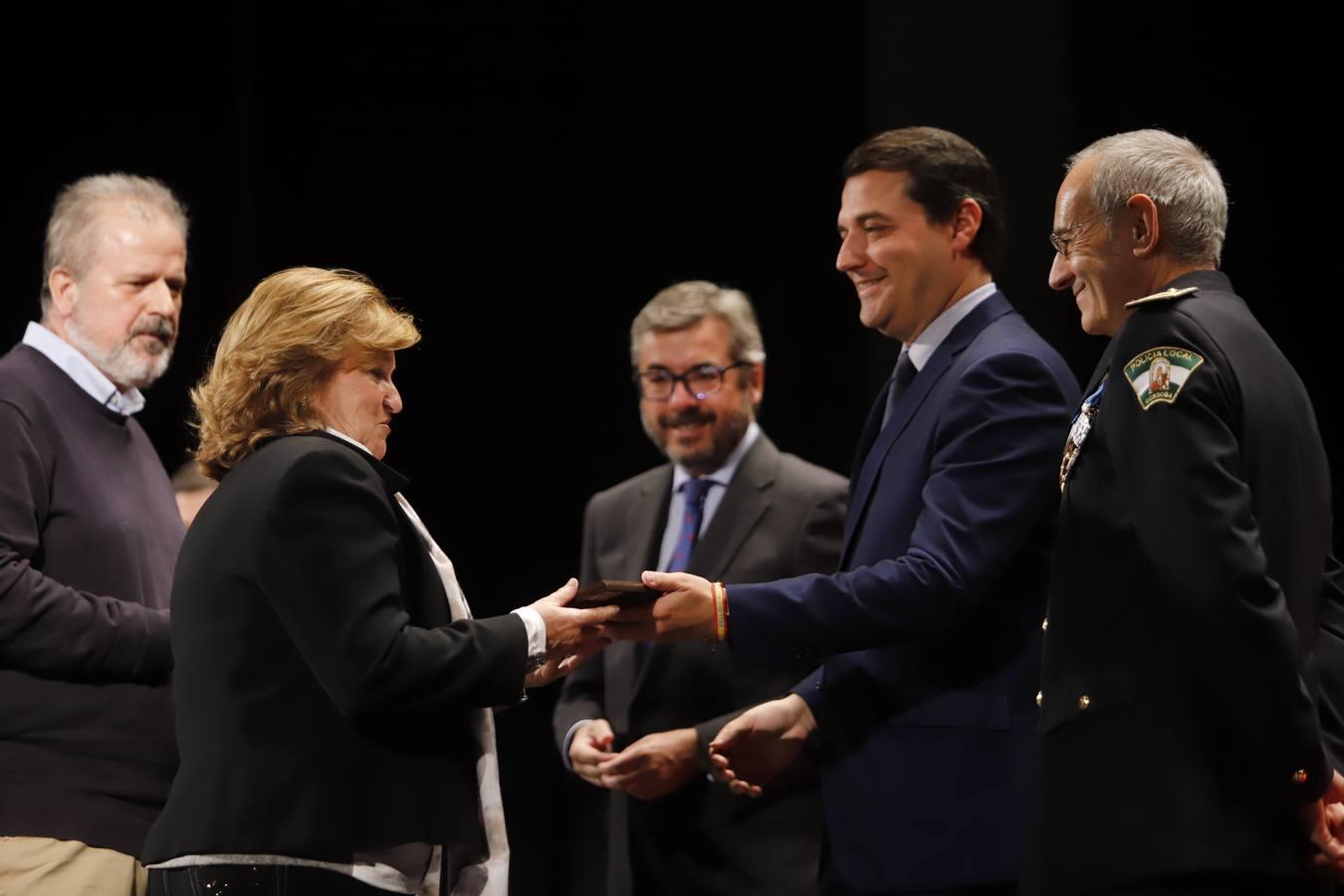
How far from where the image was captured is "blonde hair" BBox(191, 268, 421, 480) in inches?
91.0

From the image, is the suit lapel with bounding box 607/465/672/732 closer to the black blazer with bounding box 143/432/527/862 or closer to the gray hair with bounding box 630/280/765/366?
the gray hair with bounding box 630/280/765/366

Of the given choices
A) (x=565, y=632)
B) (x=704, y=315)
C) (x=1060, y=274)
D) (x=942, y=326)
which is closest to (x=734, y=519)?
(x=704, y=315)

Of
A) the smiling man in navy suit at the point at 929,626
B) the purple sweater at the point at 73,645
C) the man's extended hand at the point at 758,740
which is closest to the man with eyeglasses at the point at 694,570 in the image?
the man's extended hand at the point at 758,740

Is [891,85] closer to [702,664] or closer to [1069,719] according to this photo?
[702,664]

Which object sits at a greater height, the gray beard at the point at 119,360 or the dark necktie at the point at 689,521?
the gray beard at the point at 119,360

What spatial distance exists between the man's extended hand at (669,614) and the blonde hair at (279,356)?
652mm

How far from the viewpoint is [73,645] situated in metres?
2.75

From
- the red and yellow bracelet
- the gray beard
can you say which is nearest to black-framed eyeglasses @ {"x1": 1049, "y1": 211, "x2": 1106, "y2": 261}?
the red and yellow bracelet

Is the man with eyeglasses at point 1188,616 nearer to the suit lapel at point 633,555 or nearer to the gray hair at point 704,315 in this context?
the suit lapel at point 633,555

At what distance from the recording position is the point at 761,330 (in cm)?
459

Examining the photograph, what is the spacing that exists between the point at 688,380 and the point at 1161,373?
69.4 inches

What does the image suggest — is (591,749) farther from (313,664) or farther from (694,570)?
(313,664)

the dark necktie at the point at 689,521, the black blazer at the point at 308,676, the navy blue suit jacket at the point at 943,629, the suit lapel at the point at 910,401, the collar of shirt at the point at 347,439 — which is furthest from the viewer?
the dark necktie at the point at 689,521

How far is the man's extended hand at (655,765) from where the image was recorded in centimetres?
317
